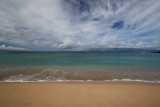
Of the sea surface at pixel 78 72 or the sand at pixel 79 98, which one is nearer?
the sand at pixel 79 98

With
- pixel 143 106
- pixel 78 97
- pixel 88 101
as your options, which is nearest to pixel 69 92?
pixel 78 97

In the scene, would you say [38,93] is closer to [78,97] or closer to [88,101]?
[78,97]

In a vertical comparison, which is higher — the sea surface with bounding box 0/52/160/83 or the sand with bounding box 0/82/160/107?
the sand with bounding box 0/82/160/107

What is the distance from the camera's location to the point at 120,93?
3.94 m

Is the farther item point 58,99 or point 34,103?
point 58,99

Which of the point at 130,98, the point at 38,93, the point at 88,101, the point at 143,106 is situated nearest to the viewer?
the point at 143,106

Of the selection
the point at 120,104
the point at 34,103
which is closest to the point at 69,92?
the point at 34,103

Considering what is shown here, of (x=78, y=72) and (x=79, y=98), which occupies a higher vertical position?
(x=79, y=98)

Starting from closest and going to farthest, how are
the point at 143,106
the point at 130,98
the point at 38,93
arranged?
the point at 143,106 < the point at 130,98 < the point at 38,93

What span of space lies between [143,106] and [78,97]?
2827 mm

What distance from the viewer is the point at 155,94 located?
391cm

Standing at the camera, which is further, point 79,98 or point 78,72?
point 78,72

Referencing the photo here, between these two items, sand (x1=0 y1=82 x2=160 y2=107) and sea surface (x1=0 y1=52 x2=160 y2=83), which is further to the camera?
sea surface (x1=0 y1=52 x2=160 y2=83)

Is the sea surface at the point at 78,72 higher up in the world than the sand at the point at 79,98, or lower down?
lower down
